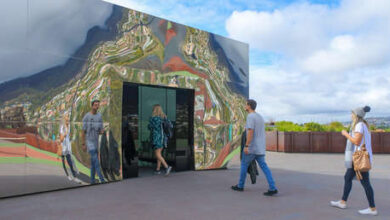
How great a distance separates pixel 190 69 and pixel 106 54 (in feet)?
8.99

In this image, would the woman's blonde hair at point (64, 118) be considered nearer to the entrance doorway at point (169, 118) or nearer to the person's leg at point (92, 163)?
the person's leg at point (92, 163)

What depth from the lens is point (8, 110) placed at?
5.70 m

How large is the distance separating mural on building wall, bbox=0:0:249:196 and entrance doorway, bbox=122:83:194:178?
1.03ft

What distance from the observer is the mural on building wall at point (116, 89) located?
5.95m

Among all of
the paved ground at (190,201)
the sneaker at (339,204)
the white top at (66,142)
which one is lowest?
the paved ground at (190,201)

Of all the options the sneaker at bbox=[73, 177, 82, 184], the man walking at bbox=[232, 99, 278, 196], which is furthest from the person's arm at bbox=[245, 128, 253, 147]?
the sneaker at bbox=[73, 177, 82, 184]

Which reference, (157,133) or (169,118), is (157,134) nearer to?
(157,133)

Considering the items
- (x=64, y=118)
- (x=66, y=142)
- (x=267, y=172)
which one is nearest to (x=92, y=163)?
(x=66, y=142)

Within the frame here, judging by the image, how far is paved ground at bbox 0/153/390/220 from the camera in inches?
188

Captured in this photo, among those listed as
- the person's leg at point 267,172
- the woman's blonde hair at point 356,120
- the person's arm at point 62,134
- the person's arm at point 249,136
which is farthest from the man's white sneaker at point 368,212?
the person's arm at point 62,134

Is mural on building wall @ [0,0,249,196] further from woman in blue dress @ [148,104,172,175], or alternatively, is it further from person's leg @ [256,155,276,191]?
person's leg @ [256,155,276,191]

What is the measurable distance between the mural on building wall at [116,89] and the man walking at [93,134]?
10cm

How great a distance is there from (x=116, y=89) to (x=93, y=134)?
1172mm

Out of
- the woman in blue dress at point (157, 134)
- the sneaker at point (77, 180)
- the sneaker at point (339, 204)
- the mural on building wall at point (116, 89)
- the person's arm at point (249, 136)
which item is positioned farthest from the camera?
the woman in blue dress at point (157, 134)
